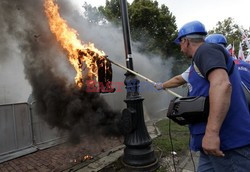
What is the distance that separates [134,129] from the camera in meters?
4.58

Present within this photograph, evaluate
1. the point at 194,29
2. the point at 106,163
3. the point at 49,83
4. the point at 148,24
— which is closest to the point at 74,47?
the point at 49,83

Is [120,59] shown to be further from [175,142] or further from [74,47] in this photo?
[175,142]

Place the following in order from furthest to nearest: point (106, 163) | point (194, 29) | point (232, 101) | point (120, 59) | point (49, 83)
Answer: point (120, 59) → point (49, 83) → point (106, 163) → point (194, 29) → point (232, 101)

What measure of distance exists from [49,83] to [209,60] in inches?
197

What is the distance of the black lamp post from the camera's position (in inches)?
176

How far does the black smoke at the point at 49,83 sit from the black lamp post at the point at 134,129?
1.23 metres

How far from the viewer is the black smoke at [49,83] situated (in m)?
5.59

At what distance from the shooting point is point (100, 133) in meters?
5.87

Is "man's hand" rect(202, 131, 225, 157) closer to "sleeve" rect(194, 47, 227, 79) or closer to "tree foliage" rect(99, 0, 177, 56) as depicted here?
"sleeve" rect(194, 47, 227, 79)

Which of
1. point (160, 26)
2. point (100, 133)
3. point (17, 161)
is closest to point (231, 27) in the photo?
point (160, 26)

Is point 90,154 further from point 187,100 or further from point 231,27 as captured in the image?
point 231,27

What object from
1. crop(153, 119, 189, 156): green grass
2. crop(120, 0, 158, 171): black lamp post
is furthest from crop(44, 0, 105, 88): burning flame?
crop(153, 119, 189, 156): green grass

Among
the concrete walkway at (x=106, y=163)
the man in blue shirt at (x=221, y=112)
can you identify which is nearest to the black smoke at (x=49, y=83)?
the concrete walkway at (x=106, y=163)

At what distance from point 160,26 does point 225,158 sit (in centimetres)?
1405
